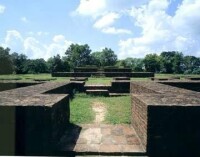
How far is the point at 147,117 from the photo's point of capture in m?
4.55

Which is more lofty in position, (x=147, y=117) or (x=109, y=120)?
(x=147, y=117)

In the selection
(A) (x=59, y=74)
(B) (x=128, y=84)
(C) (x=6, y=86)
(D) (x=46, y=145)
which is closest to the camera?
(D) (x=46, y=145)

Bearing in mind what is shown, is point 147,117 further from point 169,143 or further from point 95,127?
point 95,127

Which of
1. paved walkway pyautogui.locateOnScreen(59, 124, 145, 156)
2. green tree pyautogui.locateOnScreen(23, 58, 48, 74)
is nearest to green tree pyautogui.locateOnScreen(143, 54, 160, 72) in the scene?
green tree pyautogui.locateOnScreen(23, 58, 48, 74)

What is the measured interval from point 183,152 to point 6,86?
9736mm

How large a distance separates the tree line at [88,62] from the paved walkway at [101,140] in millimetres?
36425

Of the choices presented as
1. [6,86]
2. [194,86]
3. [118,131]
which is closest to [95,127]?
[118,131]

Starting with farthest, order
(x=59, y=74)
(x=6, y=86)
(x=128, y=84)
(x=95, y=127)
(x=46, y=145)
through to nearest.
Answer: (x=59, y=74)
(x=128, y=84)
(x=6, y=86)
(x=95, y=127)
(x=46, y=145)

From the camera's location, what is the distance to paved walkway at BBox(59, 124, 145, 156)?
15.3 feet

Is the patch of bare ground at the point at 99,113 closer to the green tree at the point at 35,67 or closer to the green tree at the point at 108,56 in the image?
the green tree at the point at 35,67

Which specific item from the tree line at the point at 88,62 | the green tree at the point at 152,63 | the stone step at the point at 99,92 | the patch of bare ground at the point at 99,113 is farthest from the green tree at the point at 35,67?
the patch of bare ground at the point at 99,113

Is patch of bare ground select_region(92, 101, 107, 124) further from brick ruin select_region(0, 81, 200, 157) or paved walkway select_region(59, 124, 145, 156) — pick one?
brick ruin select_region(0, 81, 200, 157)

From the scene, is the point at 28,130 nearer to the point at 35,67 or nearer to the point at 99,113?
the point at 99,113

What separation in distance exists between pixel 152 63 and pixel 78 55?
22.2 meters
